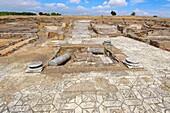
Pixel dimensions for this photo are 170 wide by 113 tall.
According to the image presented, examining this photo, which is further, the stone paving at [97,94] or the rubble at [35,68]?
the rubble at [35,68]

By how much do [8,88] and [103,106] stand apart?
256cm

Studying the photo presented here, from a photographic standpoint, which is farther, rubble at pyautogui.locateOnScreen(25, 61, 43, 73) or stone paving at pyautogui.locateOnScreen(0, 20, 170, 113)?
rubble at pyautogui.locateOnScreen(25, 61, 43, 73)

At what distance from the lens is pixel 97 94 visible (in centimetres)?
304

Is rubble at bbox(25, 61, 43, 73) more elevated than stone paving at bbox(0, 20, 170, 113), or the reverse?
rubble at bbox(25, 61, 43, 73)

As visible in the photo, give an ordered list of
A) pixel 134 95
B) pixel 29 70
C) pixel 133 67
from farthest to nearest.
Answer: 1. pixel 133 67
2. pixel 29 70
3. pixel 134 95

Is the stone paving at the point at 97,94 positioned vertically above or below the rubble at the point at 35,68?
below

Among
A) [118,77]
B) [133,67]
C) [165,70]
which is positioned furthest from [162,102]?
[165,70]

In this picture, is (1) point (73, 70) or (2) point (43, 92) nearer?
(2) point (43, 92)

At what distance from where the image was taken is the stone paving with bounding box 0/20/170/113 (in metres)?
2.59

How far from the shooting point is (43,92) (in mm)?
3113

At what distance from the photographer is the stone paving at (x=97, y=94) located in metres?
2.59

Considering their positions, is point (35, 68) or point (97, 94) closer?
point (97, 94)

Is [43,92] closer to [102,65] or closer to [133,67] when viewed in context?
[102,65]

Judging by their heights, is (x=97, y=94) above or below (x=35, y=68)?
below
